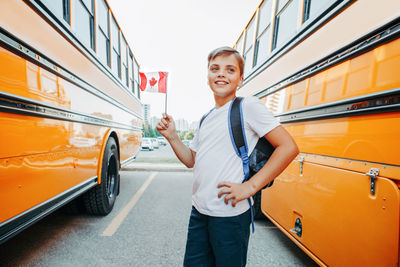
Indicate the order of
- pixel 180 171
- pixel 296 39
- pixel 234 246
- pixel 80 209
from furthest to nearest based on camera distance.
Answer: pixel 180 171 < pixel 80 209 < pixel 296 39 < pixel 234 246

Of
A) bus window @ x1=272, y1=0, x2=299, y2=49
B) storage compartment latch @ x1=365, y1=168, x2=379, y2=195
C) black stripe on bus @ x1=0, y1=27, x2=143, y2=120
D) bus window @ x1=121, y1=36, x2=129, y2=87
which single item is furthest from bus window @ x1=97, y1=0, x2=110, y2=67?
storage compartment latch @ x1=365, y1=168, x2=379, y2=195

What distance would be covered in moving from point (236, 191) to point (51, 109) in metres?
1.56

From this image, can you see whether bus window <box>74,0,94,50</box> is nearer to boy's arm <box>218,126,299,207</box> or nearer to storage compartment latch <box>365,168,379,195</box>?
boy's arm <box>218,126,299,207</box>

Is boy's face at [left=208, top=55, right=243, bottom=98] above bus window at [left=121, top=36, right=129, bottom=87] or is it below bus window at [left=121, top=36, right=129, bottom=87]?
below

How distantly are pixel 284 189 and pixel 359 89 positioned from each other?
1182mm

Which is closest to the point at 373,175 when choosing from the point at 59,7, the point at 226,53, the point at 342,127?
the point at 342,127

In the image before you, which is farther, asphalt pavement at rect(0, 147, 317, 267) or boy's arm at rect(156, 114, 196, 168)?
asphalt pavement at rect(0, 147, 317, 267)

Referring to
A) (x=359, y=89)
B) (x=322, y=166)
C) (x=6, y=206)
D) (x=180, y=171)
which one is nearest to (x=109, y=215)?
(x=6, y=206)

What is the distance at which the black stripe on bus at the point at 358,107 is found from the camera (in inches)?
43.4

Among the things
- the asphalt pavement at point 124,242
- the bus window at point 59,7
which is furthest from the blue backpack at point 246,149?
the bus window at point 59,7

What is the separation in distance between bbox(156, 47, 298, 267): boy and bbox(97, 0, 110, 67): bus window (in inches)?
92.8

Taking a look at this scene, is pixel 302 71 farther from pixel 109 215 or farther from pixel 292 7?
pixel 109 215

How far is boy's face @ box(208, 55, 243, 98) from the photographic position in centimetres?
113

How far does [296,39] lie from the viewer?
6.73ft
